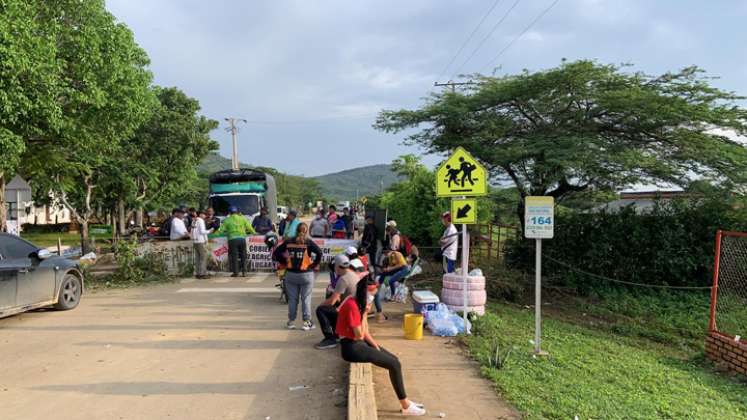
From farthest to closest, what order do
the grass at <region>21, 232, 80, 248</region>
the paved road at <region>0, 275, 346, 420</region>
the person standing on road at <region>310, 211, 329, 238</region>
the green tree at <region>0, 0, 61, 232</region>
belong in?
1. the grass at <region>21, 232, 80, 248</region>
2. the person standing on road at <region>310, 211, 329, 238</region>
3. the green tree at <region>0, 0, 61, 232</region>
4. the paved road at <region>0, 275, 346, 420</region>

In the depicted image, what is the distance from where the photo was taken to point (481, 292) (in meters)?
8.69

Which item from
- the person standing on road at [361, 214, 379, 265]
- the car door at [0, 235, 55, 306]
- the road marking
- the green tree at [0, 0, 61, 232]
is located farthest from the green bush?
the green tree at [0, 0, 61, 232]

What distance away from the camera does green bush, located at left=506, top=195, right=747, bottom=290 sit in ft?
41.6

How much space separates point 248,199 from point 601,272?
13903mm

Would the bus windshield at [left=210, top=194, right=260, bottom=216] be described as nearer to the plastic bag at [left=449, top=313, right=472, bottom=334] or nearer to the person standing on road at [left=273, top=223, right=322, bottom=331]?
the person standing on road at [left=273, top=223, right=322, bottom=331]

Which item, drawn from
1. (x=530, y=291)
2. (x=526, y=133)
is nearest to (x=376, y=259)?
(x=530, y=291)

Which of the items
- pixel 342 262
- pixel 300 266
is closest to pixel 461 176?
pixel 342 262

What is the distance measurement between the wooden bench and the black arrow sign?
3.24 metres

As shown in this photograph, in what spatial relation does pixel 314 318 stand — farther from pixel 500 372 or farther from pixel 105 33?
pixel 105 33

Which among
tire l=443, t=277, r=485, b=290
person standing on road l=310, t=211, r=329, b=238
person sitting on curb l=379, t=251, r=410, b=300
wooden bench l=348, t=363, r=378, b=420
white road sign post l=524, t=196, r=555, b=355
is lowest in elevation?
wooden bench l=348, t=363, r=378, b=420

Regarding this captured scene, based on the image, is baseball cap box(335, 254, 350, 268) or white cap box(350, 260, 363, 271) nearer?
white cap box(350, 260, 363, 271)

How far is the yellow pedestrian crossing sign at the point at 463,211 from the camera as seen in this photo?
26.0ft

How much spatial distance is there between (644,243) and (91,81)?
1571 cm

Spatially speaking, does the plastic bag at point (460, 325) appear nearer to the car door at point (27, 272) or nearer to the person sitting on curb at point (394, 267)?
the person sitting on curb at point (394, 267)
